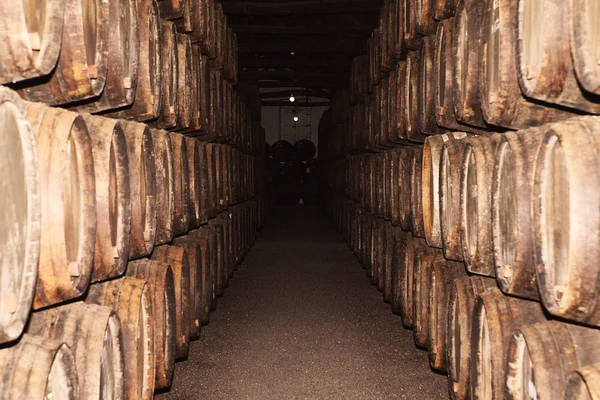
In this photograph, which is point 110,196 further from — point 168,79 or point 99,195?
point 168,79

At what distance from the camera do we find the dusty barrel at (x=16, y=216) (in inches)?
56.7

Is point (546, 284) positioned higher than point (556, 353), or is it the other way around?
point (546, 284)

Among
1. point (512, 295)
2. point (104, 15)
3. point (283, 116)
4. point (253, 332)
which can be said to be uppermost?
point (283, 116)

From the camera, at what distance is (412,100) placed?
169 inches

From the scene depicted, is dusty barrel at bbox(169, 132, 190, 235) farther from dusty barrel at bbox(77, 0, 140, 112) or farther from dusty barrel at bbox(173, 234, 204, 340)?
dusty barrel at bbox(77, 0, 140, 112)

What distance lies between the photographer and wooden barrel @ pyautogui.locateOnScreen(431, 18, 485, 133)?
10.9 feet

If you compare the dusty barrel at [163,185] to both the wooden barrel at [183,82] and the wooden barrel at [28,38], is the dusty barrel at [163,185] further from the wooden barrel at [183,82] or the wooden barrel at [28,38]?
the wooden barrel at [28,38]

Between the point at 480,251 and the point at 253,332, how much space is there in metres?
2.66

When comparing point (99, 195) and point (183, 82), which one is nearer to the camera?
point (99, 195)

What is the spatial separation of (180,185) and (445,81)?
6.56 ft

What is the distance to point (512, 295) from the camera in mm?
2340

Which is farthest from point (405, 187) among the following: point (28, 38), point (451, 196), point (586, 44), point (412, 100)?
point (28, 38)

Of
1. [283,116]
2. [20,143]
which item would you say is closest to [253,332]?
[20,143]

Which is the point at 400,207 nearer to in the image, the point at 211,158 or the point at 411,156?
the point at 411,156
